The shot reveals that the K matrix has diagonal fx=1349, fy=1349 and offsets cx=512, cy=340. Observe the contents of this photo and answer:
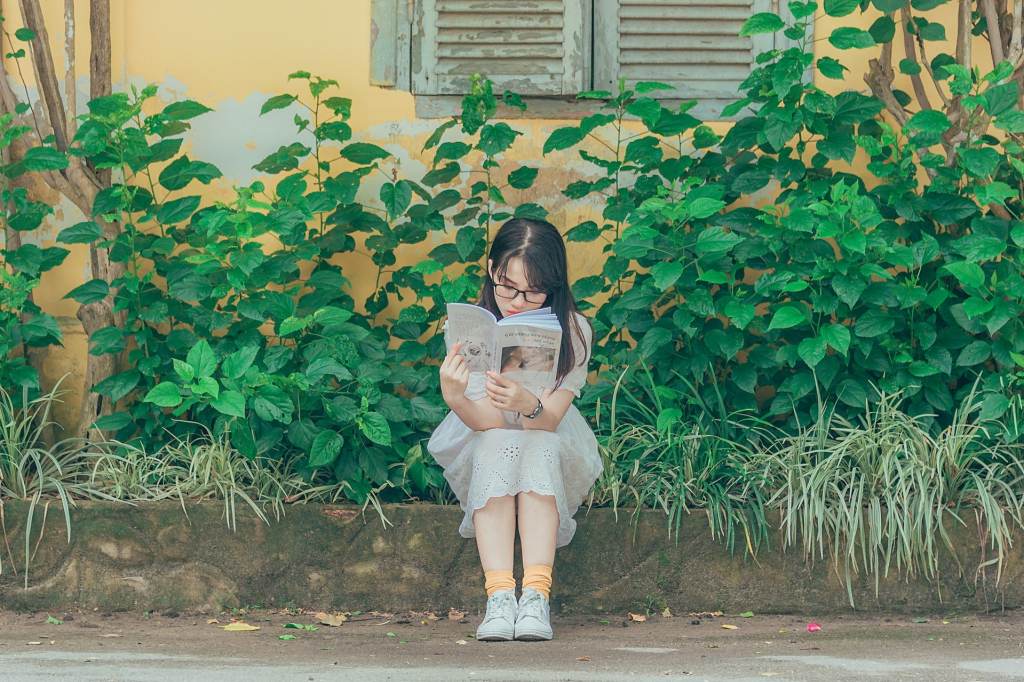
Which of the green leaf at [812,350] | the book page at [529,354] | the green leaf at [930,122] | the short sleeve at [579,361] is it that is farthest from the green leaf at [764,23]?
the book page at [529,354]

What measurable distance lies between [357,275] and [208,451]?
94 cm

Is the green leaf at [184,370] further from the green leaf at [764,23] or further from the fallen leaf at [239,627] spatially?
the green leaf at [764,23]

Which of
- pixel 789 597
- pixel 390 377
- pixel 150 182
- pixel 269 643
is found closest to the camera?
pixel 269 643

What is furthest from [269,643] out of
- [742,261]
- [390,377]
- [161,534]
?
[742,261]

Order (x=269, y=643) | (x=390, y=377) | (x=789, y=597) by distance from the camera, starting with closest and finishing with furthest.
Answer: (x=269, y=643) < (x=789, y=597) < (x=390, y=377)

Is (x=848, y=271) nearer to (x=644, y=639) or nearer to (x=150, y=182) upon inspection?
(x=644, y=639)

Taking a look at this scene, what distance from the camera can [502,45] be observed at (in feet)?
15.7

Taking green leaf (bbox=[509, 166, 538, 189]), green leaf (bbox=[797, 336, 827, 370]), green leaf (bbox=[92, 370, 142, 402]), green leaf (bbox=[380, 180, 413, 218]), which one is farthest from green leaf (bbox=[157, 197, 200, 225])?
green leaf (bbox=[797, 336, 827, 370])

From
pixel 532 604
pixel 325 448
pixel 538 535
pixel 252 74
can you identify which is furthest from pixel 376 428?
pixel 252 74

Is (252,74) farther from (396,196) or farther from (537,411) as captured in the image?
(537,411)

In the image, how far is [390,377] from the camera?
13.7ft

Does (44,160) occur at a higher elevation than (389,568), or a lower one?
higher

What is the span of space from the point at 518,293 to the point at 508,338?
36 centimetres

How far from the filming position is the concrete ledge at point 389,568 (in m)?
3.89
